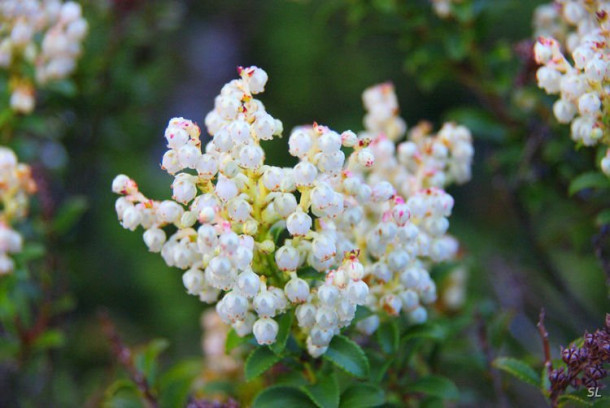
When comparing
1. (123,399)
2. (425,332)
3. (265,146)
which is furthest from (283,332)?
(265,146)

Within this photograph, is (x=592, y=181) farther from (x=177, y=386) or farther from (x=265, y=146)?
(x=265, y=146)

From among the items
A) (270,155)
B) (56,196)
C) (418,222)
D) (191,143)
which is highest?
(270,155)

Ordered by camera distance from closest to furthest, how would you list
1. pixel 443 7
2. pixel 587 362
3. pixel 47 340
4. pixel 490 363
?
pixel 587 362, pixel 490 363, pixel 47 340, pixel 443 7

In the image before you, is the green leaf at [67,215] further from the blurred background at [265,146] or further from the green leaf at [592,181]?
the green leaf at [592,181]

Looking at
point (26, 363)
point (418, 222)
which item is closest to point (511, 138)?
point (418, 222)

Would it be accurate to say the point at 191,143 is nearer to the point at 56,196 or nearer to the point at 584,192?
the point at 584,192

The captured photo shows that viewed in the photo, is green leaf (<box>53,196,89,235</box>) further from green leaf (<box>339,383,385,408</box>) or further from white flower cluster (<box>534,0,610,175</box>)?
white flower cluster (<box>534,0,610,175</box>)

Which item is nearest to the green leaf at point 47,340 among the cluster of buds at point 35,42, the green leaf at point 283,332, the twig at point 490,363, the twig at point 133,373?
the twig at point 133,373
